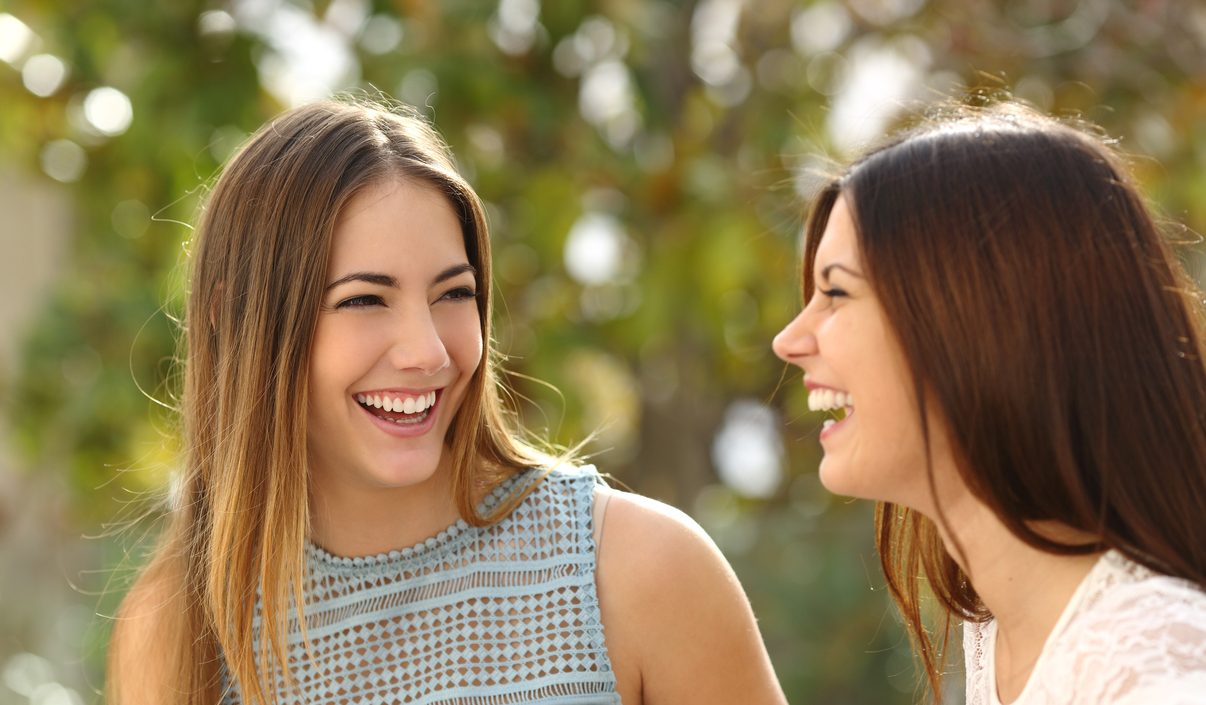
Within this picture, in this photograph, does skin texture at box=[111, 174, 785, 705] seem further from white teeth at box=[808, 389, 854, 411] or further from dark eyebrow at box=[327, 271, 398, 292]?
white teeth at box=[808, 389, 854, 411]

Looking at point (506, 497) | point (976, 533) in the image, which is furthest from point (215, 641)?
point (976, 533)

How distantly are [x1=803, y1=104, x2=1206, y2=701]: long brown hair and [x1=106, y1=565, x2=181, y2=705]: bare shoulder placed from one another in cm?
123

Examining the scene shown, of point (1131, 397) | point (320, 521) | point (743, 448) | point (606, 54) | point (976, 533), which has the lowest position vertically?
point (743, 448)

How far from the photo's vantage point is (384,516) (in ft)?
7.29

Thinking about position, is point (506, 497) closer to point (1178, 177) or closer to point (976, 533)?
point (976, 533)

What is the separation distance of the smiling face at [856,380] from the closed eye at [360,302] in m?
0.59

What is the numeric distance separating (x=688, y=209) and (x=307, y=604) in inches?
65.7

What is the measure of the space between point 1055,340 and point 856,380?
0.74 ft

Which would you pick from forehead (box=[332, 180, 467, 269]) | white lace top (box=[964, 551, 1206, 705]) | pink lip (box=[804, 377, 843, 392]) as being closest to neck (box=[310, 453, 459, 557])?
forehead (box=[332, 180, 467, 269])

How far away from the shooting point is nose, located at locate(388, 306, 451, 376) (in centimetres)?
200

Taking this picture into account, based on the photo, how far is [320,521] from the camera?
7.36ft

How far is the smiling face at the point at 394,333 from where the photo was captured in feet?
6.63

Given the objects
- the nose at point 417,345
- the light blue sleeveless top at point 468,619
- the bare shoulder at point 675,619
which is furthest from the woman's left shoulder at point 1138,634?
the nose at point 417,345

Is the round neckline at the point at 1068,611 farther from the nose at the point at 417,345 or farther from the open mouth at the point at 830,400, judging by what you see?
the nose at the point at 417,345
